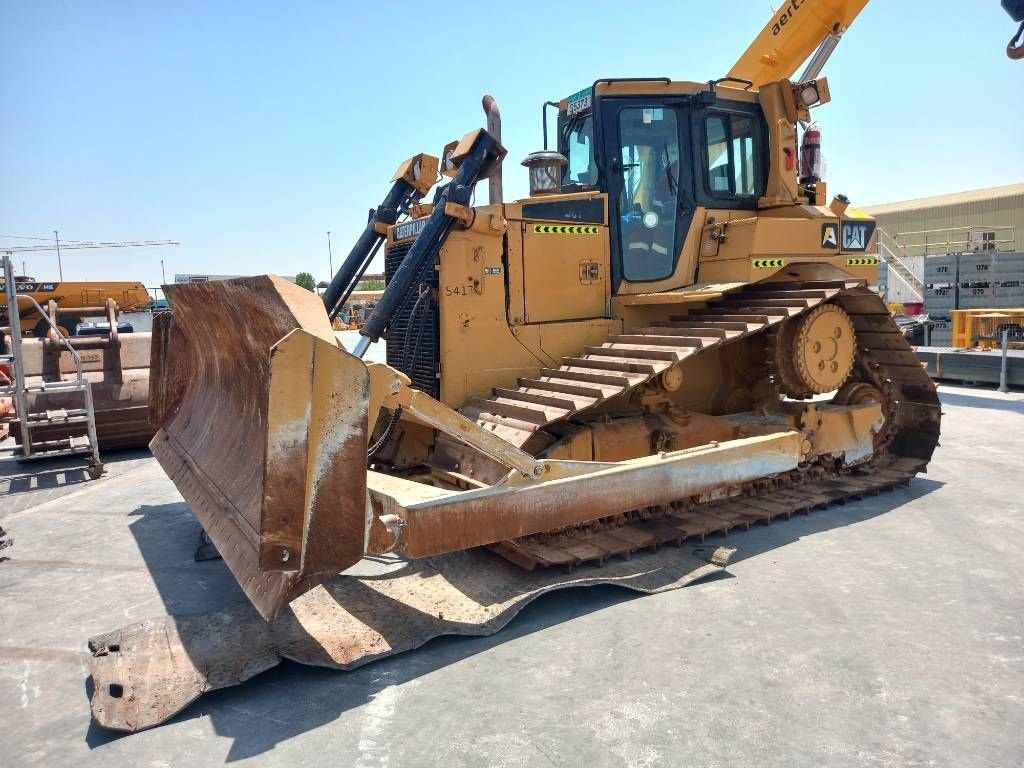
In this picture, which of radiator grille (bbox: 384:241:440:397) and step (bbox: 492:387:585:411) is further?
radiator grille (bbox: 384:241:440:397)

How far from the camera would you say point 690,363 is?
6086mm

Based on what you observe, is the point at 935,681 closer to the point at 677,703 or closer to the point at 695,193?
the point at 677,703

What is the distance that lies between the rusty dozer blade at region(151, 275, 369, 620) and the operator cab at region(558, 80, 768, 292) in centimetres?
299

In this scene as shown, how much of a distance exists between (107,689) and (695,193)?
5146 millimetres

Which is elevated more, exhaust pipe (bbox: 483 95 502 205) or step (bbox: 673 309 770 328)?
exhaust pipe (bbox: 483 95 502 205)

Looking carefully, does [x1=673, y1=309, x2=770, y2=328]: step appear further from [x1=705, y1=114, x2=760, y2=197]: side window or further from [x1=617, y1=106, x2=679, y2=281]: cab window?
[x1=705, y1=114, x2=760, y2=197]: side window

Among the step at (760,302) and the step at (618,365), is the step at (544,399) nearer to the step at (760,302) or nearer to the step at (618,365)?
the step at (618,365)

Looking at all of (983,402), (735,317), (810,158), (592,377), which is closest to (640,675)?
(592,377)

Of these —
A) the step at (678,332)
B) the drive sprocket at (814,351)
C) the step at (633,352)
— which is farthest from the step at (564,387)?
the drive sprocket at (814,351)

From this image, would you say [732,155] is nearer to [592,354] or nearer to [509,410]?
[592,354]

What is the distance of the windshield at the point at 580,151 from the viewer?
586cm

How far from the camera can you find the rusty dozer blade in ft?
9.77

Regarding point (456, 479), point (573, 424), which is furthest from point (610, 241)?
point (456, 479)

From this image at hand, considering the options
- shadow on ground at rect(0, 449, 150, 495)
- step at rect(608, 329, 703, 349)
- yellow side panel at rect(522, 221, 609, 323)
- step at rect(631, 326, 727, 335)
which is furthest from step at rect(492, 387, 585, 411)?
shadow on ground at rect(0, 449, 150, 495)
